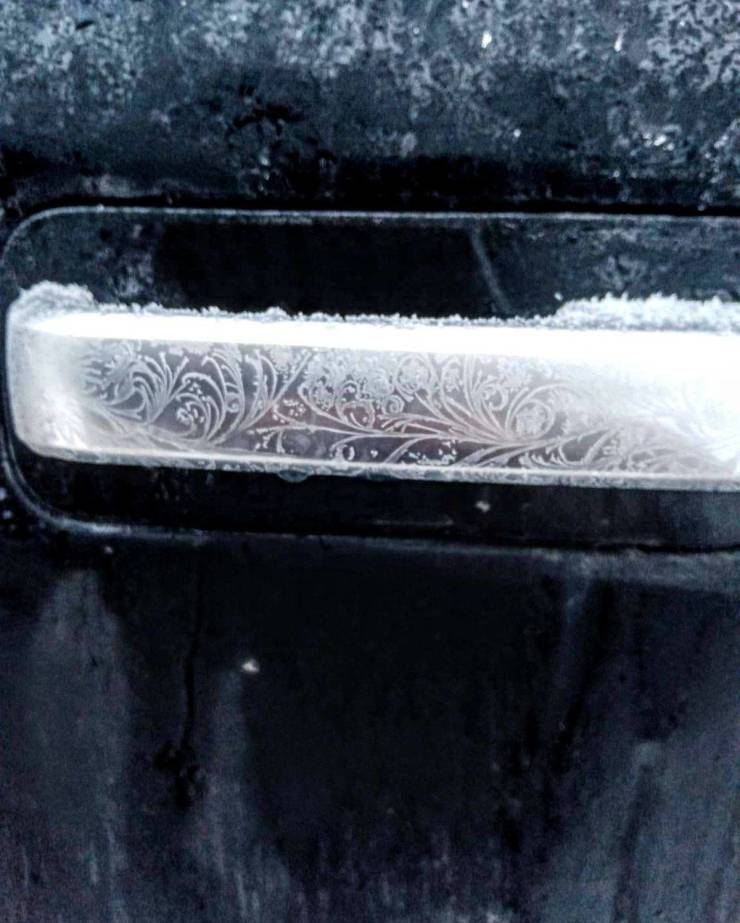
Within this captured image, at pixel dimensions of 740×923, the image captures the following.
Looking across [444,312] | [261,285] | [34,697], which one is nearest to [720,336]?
[444,312]

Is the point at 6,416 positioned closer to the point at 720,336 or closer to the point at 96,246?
the point at 96,246

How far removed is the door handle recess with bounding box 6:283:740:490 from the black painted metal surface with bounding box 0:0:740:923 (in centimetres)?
5

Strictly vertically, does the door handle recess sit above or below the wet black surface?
above

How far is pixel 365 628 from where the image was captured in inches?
26.6

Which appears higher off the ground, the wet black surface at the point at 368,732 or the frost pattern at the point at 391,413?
the frost pattern at the point at 391,413

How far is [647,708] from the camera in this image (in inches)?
26.7

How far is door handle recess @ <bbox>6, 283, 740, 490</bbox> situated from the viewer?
601mm

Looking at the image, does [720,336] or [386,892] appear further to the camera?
[386,892]

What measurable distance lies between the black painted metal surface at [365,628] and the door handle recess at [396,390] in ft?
0.18

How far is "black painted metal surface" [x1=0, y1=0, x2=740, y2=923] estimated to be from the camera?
597mm

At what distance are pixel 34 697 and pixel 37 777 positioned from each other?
61 mm

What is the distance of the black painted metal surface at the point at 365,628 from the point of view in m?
0.60

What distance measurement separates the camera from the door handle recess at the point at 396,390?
60cm

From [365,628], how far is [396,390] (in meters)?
0.16
